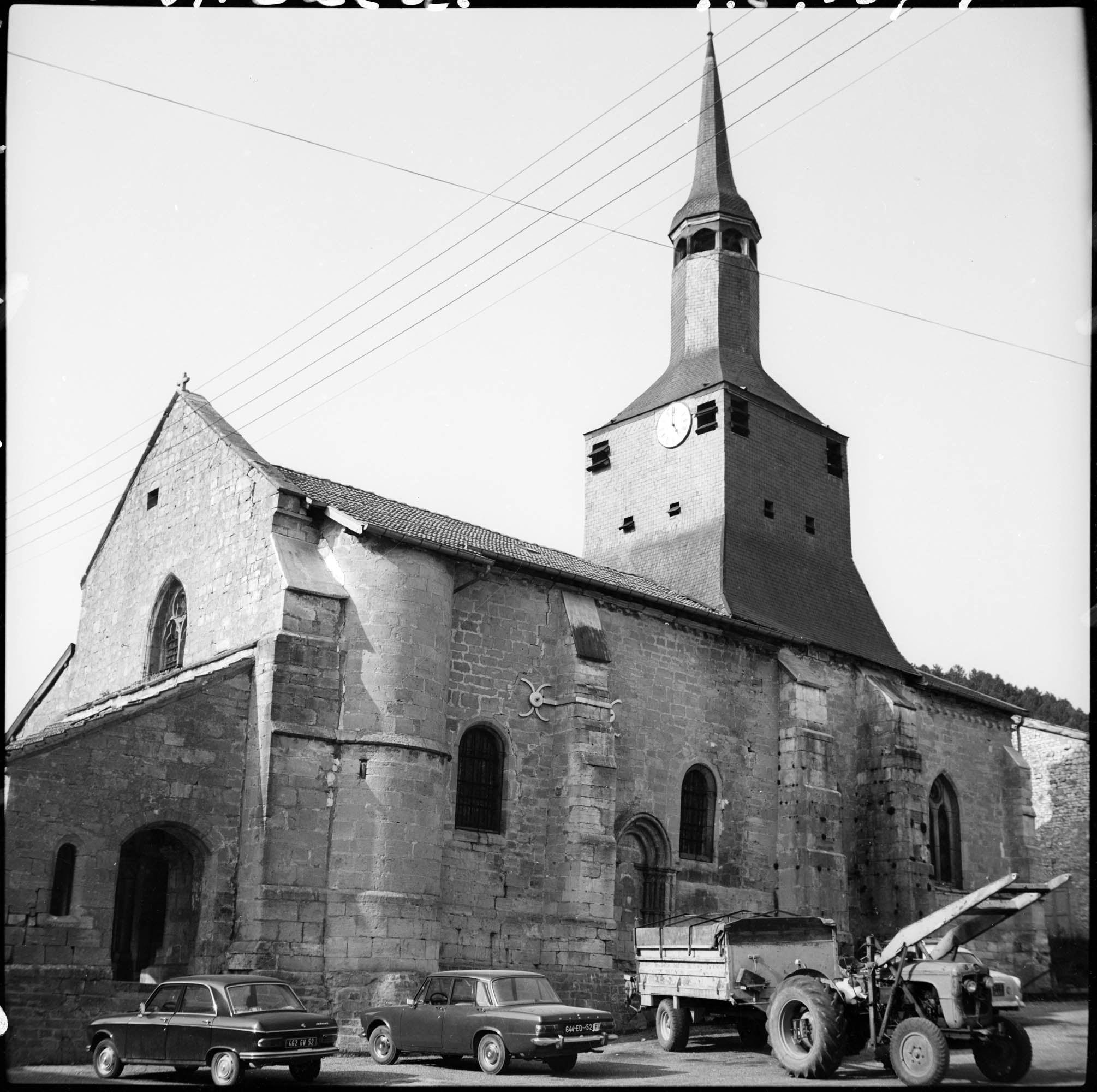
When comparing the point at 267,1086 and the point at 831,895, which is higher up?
the point at 831,895

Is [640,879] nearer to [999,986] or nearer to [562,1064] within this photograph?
[562,1064]

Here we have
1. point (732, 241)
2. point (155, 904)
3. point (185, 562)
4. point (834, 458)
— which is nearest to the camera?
point (155, 904)

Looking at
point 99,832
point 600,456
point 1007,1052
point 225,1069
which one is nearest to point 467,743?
point 99,832

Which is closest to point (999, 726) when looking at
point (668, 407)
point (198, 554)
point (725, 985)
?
point (668, 407)

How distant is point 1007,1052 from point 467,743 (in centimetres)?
1058

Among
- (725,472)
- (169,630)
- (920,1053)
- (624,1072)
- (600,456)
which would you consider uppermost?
(600,456)

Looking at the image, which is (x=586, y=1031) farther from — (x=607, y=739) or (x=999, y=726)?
(x=999, y=726)

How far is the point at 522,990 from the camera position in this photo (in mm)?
16125

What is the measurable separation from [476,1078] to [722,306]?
75.1 feet

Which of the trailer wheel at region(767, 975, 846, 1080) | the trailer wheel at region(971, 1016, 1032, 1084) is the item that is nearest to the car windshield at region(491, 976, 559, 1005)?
the trailer wheel at region(767, 975, 846, 1080)

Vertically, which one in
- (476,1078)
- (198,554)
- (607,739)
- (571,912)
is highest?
(198,554)

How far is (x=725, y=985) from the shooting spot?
55.3 ft

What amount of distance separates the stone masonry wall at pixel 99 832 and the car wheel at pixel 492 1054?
493 cm

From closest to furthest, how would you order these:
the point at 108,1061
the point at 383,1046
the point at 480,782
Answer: the point at 108,1061 < the point at 383,1046 < the point at 480,782
